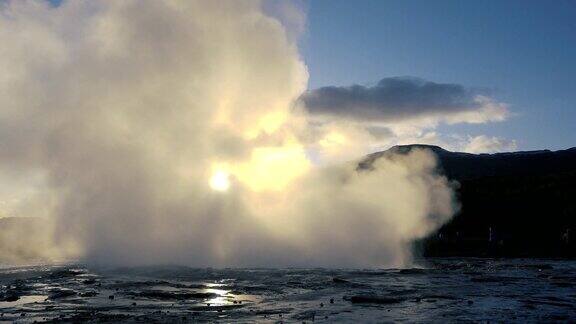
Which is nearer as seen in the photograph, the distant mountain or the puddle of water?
the puddle of water

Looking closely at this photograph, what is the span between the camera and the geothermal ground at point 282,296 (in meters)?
21.2

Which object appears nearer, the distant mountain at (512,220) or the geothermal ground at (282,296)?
the geothermal ground at (282,296)

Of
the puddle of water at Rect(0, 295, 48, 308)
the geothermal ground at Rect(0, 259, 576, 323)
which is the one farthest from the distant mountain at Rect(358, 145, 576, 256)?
the puddle of water at Rect(0, 295, 48, 308)

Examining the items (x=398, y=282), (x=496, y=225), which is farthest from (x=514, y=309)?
(x=496, y=225)

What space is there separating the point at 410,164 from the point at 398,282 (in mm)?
33007

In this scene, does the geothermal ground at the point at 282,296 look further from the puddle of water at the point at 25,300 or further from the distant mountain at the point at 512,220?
the distant mountain at the point at 512,220

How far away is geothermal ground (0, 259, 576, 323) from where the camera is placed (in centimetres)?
2125

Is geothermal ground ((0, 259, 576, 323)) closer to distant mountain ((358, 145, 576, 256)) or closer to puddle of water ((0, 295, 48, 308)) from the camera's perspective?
puddle of water ((0, 295, 48, 308))

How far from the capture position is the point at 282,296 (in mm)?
27359

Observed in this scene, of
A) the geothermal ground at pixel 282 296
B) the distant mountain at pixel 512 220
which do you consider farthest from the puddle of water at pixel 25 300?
the distant mountain at pixel 512 220

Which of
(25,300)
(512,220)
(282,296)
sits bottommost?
(282,296)

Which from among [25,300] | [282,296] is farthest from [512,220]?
[25,300]

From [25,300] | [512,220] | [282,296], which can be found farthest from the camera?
[512,220]

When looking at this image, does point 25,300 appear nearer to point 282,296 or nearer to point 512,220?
point 282,296
